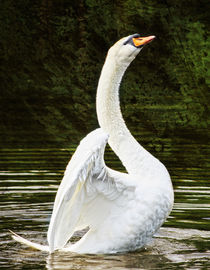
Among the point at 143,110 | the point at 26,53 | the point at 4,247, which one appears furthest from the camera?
the point at 26,53

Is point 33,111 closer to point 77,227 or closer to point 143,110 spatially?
point 143,110

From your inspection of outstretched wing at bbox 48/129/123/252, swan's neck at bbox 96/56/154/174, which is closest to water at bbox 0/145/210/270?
outstretched wing at bbox 48/129/123/252

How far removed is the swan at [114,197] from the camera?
6875 mm

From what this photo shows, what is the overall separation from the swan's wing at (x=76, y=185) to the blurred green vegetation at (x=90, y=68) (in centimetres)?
678

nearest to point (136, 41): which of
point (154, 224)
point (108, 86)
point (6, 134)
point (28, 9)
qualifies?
point (108, 86)

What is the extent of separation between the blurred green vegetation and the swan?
6.11 meters

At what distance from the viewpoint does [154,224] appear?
7.25 meters

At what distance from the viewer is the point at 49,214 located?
9.00 meters

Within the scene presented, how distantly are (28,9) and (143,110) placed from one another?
1529 cm

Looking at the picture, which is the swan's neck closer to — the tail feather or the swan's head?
the swan's head

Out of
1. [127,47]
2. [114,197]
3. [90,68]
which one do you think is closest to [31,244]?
[114,197]

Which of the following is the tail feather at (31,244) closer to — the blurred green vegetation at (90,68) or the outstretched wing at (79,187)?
the outstretched wing at (79,187)

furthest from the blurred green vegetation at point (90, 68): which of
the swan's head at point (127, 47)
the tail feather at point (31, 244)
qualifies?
the tail feather at point (31, 244)

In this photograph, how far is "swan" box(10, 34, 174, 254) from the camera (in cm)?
688
